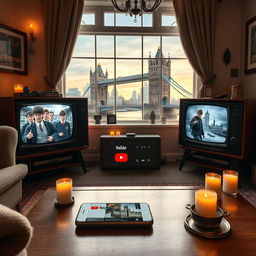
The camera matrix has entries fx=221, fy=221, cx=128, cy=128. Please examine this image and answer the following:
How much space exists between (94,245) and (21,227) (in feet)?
1.24

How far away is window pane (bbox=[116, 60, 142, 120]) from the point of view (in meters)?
3.46

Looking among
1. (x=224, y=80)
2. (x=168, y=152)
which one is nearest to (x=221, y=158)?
(x=168, y=152)

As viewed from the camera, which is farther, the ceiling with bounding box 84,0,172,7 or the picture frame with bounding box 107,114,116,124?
the picture frame with bounding box 107,114,116,124

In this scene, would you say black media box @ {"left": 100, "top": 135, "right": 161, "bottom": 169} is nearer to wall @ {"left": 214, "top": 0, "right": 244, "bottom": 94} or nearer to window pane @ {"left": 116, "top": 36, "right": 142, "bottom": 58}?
wall @ {"left": 214, "top": 0, "right": 244, "bottom": 94}

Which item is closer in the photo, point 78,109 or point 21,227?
point 21,227

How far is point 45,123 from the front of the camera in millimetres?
2455

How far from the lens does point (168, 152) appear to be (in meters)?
3.37

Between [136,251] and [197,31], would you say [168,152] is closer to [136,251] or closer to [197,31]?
[197,31]

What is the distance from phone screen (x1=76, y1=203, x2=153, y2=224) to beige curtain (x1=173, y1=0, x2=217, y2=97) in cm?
257

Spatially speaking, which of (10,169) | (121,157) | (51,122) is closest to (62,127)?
(51,122)

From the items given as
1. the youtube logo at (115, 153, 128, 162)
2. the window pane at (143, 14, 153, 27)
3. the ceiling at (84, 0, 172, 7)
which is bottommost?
the youtube logo at (115, 153, 128, 162)

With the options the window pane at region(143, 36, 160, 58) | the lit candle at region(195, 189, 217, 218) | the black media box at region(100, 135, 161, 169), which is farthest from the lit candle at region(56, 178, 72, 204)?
the window pane at region(143, 36, 160, 58)

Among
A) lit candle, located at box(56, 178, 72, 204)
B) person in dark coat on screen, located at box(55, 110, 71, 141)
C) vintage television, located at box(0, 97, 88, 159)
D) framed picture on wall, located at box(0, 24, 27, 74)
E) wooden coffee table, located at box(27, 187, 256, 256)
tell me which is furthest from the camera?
framed picture on wall, located at box(0, 24, 27, 74)

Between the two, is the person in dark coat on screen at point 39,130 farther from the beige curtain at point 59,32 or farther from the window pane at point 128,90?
the window pane at point 128,90
